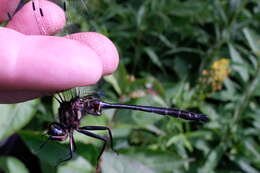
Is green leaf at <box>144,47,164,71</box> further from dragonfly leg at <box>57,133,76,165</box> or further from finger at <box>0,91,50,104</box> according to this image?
finger at <box>0,91,50,104</box>

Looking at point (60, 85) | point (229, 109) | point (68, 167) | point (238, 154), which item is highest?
point (60, 85)

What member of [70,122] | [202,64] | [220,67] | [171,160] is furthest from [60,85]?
[202,64]

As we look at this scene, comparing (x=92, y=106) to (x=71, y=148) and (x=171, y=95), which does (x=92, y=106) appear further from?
(x=171, y=95)

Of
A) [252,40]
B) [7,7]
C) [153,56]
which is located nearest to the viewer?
[7,7]

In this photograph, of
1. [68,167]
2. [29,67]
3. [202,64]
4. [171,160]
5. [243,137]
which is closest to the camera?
Answer: [29,67]

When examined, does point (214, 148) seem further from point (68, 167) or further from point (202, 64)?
point (68, 167)

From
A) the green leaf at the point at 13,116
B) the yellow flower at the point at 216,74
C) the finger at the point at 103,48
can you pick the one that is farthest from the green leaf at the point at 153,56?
the finger at the point at 103,48

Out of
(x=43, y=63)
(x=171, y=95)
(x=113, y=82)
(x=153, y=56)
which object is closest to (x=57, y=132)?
(x=43, y=63)
